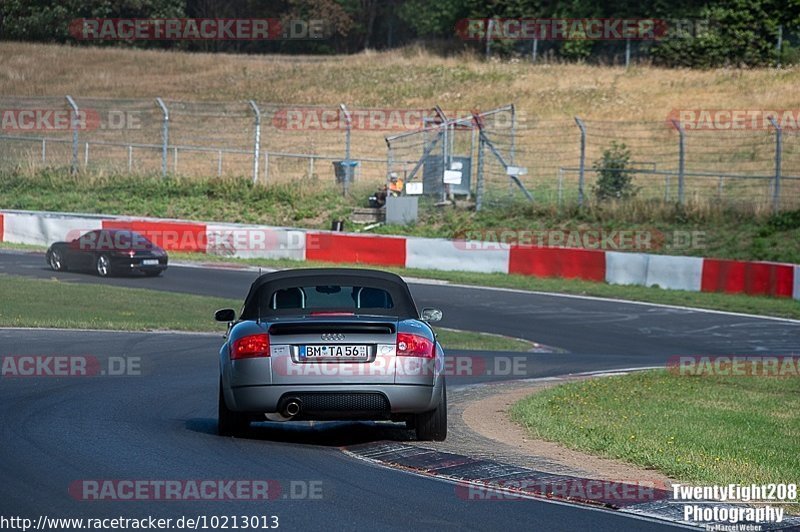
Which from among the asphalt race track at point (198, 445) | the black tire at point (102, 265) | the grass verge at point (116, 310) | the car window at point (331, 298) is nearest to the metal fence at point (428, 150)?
the black tire at point (102, 265)

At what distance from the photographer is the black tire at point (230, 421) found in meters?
9.10

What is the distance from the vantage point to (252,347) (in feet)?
28.7

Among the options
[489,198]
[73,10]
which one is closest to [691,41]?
[489,198]

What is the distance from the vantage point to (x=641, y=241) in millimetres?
30766

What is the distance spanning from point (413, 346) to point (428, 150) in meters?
27.5

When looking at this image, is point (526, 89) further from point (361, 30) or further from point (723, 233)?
point (361, 30)

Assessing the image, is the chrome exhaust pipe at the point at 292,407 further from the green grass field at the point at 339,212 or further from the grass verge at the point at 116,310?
the green grass field at the point at 339,212

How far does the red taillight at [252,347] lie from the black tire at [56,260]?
19.7 m

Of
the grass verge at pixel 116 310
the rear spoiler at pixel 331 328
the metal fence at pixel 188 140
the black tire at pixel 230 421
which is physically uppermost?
the metal fence at pixel 188 140

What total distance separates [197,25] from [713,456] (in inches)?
3092

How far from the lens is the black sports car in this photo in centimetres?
2662

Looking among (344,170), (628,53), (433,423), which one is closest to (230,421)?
(433,423)

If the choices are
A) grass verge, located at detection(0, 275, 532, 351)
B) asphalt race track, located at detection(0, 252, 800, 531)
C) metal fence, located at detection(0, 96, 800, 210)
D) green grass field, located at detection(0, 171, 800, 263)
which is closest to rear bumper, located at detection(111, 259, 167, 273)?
grass verge, located at detection(0, 275, 532, 351)

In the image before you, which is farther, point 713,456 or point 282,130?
point 282,130
